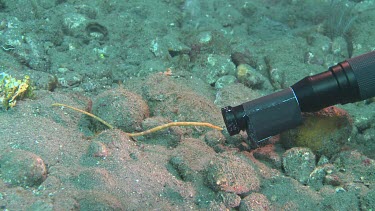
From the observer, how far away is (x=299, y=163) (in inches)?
99.9

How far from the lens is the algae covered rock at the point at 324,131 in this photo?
8.76 ft

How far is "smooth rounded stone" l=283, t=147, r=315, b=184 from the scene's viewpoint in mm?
2490

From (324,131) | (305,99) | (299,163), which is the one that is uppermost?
(305,99)

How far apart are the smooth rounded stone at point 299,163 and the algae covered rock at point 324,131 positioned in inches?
5.0

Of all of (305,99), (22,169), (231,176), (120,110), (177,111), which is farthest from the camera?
(177,111)

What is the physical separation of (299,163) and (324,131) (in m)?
0.36

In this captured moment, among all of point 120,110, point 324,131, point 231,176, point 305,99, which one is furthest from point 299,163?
point 120,110

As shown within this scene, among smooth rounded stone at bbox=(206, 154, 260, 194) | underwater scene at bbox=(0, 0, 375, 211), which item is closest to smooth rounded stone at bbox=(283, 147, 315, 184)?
underwater scene at bbox=(0, 0, 375, 211)

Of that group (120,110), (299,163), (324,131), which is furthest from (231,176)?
(120,110)

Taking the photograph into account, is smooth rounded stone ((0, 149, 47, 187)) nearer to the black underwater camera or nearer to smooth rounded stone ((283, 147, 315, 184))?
the black underwater camera

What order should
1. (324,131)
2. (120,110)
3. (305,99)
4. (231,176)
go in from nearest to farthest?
(231,176) → (305,99) → (324,131) → (120,110)

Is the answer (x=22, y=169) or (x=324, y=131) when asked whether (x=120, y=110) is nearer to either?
(x=22, y=169)

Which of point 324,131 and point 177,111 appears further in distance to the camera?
point 177,111

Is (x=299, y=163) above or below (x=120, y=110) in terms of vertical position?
above
